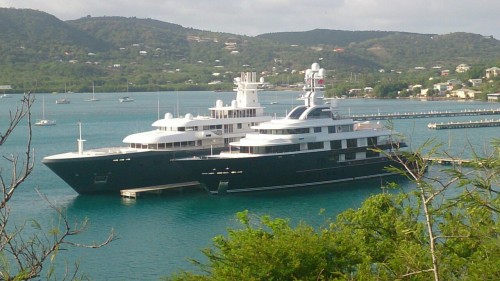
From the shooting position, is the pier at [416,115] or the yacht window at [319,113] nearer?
the yacht window at [319,113]

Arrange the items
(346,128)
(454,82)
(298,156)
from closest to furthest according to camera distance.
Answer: (298,156) < (346,128) < (454,82)

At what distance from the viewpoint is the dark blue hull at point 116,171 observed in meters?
30.0

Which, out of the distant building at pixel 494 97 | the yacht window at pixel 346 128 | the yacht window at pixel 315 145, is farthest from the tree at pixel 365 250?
the distant building at pixel 494 97

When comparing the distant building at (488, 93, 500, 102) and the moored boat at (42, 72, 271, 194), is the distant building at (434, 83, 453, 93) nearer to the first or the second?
the distant building at (488, 93, 500, 102)

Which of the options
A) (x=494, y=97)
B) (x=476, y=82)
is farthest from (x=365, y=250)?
(x=476, y=82)

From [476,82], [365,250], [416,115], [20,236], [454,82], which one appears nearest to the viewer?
[20,236]

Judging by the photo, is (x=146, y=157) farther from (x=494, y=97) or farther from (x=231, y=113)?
(x=494, y=97)

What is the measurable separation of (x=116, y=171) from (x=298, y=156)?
6.46 m

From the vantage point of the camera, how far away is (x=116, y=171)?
99.3 feet

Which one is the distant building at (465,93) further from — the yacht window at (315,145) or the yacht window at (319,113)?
the yacht window at (315,145)

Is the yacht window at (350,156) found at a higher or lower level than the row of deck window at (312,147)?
lower

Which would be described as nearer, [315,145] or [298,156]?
[298,156]

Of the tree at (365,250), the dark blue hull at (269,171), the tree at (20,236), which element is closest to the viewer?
the tree at (20,236)

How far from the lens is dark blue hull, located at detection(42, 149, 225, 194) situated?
1180 inches
